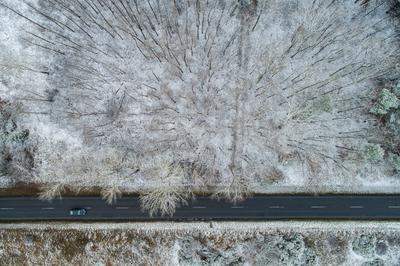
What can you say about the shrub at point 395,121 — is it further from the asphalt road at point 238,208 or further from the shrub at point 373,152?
the asphalt road at point 238,208

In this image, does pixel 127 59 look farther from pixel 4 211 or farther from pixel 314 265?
pixel 314 265

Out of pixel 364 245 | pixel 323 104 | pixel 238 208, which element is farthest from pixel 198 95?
pixel 364 245

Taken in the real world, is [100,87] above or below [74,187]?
above

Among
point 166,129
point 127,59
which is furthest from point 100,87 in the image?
point 166,129

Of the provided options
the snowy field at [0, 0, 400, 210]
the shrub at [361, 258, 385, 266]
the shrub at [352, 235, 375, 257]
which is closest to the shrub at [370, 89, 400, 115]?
the snowy field at [0, 0, 400, 210]

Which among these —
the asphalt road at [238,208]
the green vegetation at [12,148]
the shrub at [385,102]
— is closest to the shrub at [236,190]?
the asphalt road at [238,208]

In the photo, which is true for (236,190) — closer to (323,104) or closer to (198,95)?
(198,95)
